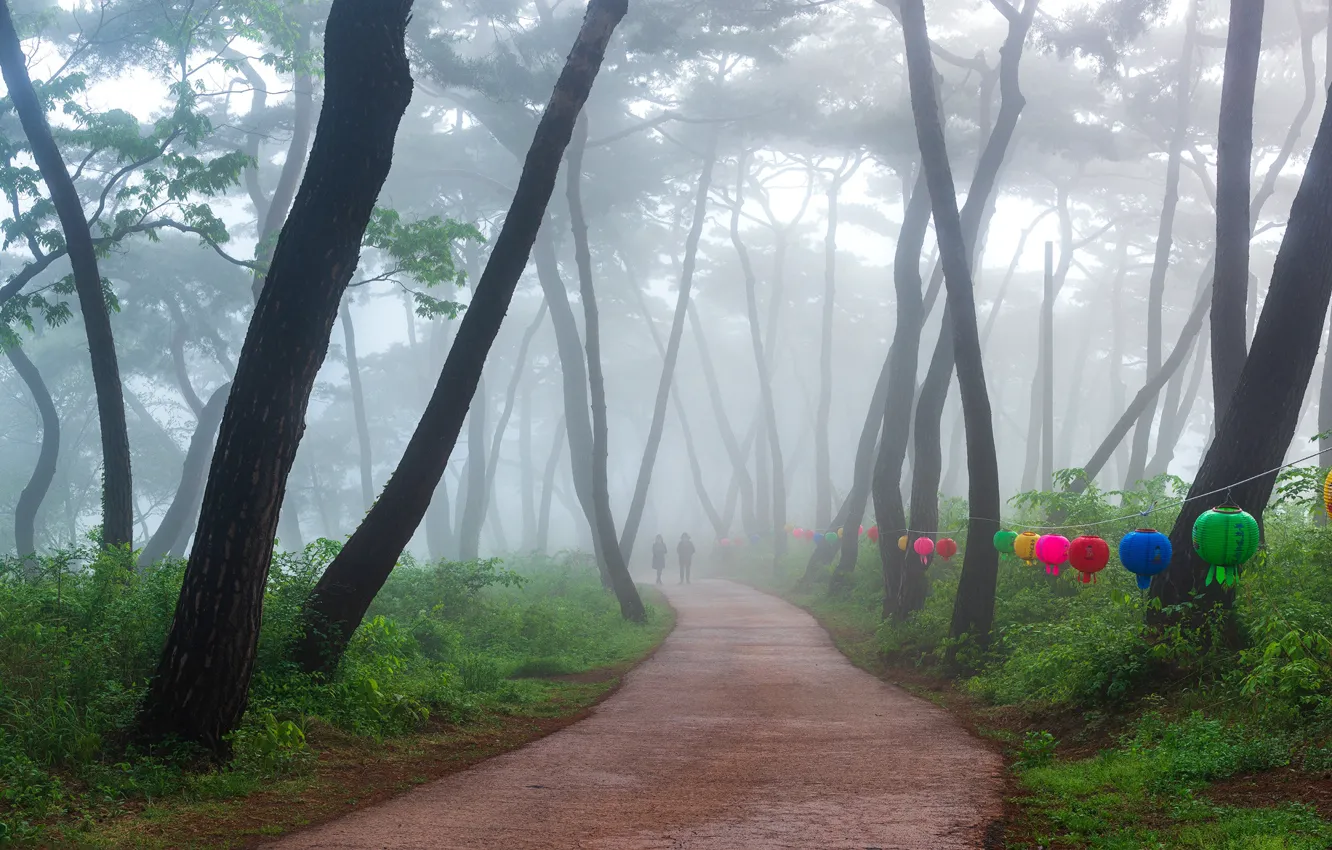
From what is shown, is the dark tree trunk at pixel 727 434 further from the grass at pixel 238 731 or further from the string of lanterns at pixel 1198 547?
the string of lanterns at pixel 1198 547

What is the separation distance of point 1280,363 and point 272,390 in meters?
7.64

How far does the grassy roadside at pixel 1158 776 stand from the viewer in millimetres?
5164

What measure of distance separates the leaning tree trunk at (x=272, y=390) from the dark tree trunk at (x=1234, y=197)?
8.47 m

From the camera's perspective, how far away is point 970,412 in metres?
12.6

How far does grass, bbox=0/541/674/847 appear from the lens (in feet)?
18.5

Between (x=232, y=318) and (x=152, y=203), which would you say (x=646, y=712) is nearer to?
(x=152, y=203)

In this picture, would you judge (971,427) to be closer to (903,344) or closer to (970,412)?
(970,412)

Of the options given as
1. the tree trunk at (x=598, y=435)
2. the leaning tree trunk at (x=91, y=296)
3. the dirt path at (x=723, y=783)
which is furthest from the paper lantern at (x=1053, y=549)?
the leaning tree trunk at (x=91, y=296)

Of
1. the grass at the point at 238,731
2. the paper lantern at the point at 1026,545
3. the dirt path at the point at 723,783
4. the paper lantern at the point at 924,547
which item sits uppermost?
the paper lantern at the point at 1026,545

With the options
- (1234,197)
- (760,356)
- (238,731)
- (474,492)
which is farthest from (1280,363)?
(760,356)

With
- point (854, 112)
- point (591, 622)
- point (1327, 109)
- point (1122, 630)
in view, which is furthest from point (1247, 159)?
point (854, 112)

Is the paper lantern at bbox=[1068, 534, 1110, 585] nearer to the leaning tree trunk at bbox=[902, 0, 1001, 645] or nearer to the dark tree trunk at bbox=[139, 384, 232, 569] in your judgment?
the leaning tree trunk at bbox=[902, 0, 1001, 645]

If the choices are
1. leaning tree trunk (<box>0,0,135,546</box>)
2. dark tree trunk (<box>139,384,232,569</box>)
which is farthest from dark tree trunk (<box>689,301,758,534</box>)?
Answer: leaning tree trunk (<box>0,0,135,546</box>)

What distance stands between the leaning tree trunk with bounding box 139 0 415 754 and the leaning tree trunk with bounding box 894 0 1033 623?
7516 mm
